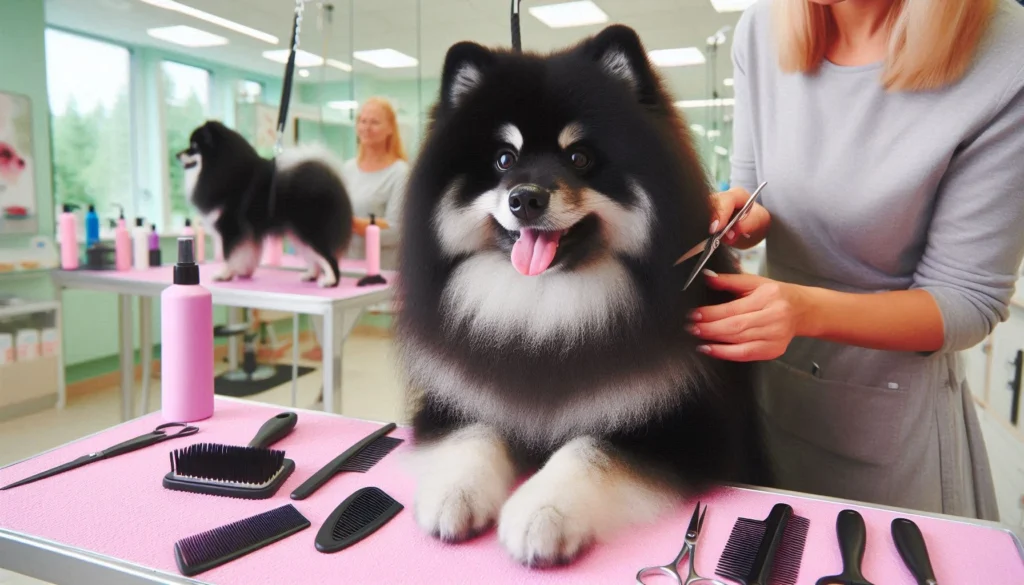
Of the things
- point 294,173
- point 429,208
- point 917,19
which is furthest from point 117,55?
point 917,19

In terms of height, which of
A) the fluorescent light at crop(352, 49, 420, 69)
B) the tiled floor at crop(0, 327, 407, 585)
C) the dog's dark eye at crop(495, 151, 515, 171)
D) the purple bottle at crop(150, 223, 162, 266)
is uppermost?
the fluorescent light at crop(352, 49, 420, 69)

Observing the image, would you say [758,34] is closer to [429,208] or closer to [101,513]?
[429,208]

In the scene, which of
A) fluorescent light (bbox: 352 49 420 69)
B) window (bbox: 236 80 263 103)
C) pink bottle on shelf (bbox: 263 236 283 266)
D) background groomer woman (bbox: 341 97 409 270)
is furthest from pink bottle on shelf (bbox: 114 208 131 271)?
window (bbox: 236 80 263 103)

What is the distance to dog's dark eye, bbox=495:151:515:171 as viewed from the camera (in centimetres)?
92

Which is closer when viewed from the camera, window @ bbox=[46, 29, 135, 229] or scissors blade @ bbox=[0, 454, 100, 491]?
scissors blade @ bbox=[0, 454, 100, 491]

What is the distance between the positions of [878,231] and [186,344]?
1.26m

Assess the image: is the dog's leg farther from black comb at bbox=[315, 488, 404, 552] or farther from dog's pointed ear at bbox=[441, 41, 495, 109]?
dog's pointed ear at bbox=[441, 41, 495, 109]

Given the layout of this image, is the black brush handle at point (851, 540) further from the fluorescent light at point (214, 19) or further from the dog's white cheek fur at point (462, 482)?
the fluorescent light at point (214, 19)

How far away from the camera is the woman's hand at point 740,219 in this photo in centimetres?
100

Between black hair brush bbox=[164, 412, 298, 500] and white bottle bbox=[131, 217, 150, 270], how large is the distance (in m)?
2.91

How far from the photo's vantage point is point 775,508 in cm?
85

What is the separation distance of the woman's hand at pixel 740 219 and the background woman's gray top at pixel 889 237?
57mm

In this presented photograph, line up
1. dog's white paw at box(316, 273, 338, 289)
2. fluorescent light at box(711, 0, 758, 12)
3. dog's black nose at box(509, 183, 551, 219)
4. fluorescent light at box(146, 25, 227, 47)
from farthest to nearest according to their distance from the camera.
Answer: fluorescent light at box(146, 25, 227, 47) → fluorescent light at box(711, 0, 758, 12) → dog's white paw at box(316, 273, 338, 289) → dog's black nose at box(509, 183, 551, 219)

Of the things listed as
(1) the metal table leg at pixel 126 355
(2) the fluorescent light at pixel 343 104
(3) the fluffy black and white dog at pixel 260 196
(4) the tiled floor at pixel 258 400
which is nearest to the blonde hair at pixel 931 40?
(3) the fluffy black and white dog at pixel 260 196
